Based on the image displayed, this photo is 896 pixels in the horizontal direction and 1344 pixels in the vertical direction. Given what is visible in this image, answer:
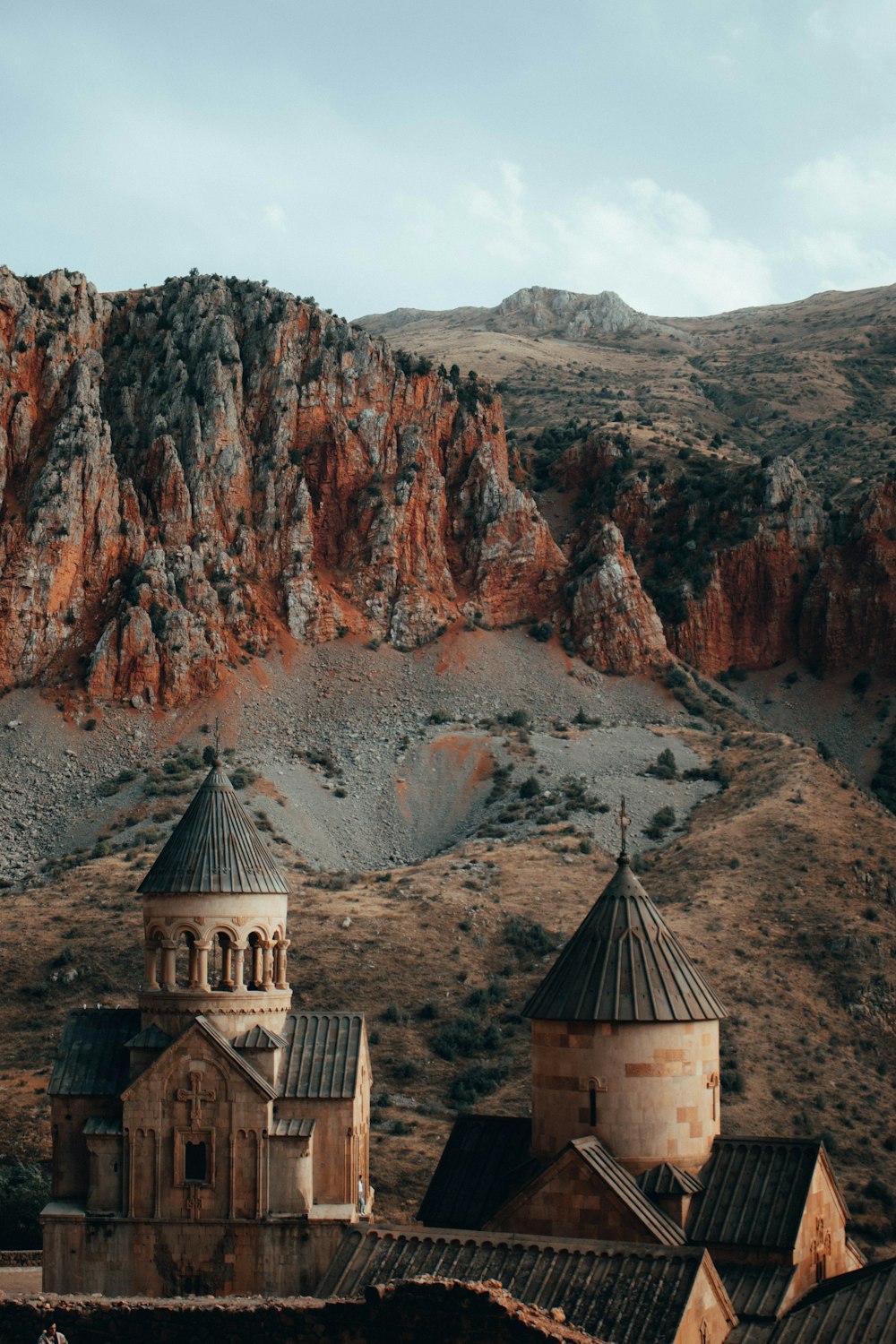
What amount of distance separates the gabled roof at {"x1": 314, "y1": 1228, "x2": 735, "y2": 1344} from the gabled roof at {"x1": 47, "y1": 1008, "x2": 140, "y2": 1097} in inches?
310

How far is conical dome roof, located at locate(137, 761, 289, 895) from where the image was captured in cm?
3369

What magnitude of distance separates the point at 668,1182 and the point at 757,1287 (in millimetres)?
2251

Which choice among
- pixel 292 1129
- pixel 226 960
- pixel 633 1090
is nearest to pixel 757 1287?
pixel 633 1090

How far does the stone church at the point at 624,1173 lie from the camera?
2569 cm

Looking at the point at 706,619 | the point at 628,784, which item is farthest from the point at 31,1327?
the point at 706,619

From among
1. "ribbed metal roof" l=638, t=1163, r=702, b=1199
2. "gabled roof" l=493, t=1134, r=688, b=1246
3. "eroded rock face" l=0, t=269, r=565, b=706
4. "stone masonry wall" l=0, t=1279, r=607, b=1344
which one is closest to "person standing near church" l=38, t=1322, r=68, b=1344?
"stone masonry wall" l=0, t=1279, r=607, b=1344

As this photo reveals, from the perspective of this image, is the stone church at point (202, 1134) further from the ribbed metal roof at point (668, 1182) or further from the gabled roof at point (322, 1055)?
the ribbed metal roof at point (668, 1182)

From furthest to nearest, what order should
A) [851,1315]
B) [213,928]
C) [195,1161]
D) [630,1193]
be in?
[213,928], [195,1161], [630,1193], [851,1315]

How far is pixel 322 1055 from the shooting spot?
1308 inches

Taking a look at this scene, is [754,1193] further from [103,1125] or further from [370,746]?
[370,746]

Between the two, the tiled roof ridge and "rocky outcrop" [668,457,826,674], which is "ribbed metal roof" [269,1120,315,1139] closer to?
the tiled roof ridge

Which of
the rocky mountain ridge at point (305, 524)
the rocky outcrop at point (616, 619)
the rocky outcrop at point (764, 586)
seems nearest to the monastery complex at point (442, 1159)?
the rocky mountain ridge at point (305, 524)

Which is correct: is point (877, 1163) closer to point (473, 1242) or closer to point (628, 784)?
point (473, 1242)

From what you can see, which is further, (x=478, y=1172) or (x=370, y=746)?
(x=370, y=746)
